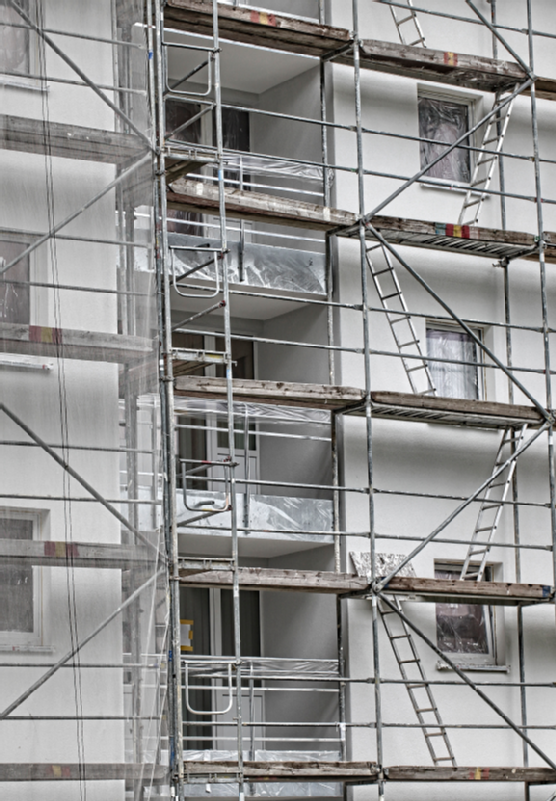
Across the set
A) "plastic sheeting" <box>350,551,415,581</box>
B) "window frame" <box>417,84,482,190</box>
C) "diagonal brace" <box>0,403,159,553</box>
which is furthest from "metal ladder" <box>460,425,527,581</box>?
"diagonal brace" <box>0,403,159,553</box>

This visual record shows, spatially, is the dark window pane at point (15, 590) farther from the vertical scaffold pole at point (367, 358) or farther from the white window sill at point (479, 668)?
the white window sill at point (479, 668)

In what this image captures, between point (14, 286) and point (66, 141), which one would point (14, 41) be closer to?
point (66, 141)

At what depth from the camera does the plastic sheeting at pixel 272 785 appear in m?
15.3

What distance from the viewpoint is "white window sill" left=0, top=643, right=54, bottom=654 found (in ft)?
26.2

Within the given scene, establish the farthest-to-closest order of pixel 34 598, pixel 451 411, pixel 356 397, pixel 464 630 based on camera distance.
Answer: pixel 464 630
pixel 451 411
pixel 356 397
pixel 34 598

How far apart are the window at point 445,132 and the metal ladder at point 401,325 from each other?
172 centimetres

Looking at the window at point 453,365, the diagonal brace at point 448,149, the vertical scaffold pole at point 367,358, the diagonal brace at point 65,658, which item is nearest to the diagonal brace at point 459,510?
the vertical scaffold pole at point 367,358

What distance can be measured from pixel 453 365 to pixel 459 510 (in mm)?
2315

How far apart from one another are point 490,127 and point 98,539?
11.4m

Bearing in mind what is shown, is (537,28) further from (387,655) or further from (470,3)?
(387,655)

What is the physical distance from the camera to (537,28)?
2009 centimetres

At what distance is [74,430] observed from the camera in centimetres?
899

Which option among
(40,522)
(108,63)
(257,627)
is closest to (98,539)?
(40,522)

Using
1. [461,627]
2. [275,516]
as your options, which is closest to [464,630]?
[461,627]
